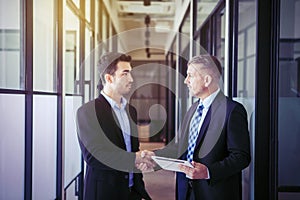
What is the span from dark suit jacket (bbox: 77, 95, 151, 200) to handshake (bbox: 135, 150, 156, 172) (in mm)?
38

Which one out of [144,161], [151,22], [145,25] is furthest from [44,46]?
[145,25]

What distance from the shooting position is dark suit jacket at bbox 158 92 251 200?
197 centimetres

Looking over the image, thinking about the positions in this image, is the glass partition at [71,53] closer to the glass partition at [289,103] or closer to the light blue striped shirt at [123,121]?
the light blue striped shirt at [123,121]

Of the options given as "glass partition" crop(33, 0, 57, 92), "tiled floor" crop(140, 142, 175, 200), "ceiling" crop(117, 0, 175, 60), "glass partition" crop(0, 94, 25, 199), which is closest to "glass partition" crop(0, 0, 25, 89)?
"glass partition" crop(0, 94, 25, 199)

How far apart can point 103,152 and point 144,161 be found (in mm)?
312

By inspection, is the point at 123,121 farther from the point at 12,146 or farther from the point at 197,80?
the point at 12,146

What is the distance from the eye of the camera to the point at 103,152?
87.0 inches

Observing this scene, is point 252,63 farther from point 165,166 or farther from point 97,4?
point 97,4

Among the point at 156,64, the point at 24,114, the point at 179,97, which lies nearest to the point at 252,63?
the point at 24,114

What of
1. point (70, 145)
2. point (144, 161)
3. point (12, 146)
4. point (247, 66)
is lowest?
point (70, 145)

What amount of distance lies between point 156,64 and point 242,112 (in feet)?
41.5

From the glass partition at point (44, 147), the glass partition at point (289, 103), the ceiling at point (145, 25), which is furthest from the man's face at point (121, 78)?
the ceiling at point (145, 25)

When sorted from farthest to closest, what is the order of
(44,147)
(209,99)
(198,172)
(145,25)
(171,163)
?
(145,25) → (44,147) → (209,99) → (171,163) → (198,172)

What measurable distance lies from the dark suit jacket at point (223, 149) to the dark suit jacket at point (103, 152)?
15.4 inches
